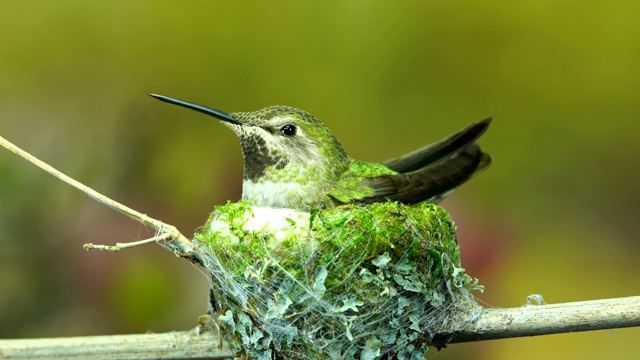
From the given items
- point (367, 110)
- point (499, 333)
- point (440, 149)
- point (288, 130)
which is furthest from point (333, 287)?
point (367, 110)

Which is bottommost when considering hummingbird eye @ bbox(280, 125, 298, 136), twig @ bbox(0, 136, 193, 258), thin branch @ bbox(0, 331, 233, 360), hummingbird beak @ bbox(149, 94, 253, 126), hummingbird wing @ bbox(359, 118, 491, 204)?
thin branch @ bbox(0, 331, 233, 360)

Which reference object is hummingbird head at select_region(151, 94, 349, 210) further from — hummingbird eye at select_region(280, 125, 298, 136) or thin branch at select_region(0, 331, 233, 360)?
thin branch at select_region(0, 331, 233, 360)

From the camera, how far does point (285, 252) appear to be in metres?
1.97

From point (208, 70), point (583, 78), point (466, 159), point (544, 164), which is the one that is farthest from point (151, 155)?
point (583, 78)

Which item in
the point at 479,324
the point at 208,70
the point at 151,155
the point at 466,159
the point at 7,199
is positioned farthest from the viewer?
the point at 208,70

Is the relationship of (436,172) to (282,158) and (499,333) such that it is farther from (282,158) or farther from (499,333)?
(499,333)

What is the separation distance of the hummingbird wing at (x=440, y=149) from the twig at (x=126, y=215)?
3.43 feet

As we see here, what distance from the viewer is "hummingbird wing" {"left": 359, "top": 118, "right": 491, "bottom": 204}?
2.33 m

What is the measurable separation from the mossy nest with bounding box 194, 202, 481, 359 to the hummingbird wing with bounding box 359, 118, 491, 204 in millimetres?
265

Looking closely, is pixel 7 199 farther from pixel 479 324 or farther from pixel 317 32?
pixel 479 324

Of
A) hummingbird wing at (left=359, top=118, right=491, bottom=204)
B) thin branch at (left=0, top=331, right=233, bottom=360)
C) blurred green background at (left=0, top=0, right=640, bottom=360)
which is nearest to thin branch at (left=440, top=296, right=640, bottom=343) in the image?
hummingbird wing at (left=359, top=118, right=491, bottom=204)

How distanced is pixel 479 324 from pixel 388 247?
31 cm

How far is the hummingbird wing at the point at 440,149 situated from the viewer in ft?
8.21

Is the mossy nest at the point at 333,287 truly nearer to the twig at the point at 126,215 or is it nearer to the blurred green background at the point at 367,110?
the twig at the point at 126,215
